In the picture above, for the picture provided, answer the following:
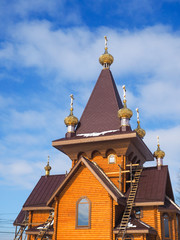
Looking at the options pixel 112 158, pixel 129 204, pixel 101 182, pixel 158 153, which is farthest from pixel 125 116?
pixel 129 204

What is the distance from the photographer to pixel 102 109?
23531 millimetres

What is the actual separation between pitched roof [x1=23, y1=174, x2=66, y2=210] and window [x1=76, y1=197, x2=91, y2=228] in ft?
13.8

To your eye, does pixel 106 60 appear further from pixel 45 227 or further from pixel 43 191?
pixel 45 227

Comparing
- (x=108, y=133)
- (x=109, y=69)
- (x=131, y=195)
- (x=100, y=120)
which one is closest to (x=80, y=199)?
(x=131, y=195)

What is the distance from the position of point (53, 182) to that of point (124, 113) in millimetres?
7610

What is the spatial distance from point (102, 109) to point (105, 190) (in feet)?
22.2

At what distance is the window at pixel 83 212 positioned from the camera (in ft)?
60.3

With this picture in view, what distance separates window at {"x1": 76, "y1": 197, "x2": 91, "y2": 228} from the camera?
18391 mm

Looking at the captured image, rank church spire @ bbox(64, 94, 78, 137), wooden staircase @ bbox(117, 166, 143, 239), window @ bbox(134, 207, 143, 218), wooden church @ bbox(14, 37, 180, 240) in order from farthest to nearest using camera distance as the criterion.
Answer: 1. church spire @ bbox(64, 94, 78, 137)
2. window @ bbox(134, 207, 143, 218)
3. wooden church @ bbox(14, 37, 180, 240)
4. wooden staircase @ bbox(117, 166, 143, 239)

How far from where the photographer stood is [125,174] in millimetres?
20750

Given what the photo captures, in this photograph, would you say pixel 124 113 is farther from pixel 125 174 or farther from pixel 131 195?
pixel 131 195

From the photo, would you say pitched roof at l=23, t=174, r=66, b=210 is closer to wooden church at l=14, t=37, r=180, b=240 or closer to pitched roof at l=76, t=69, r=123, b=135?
wooden church at l=14, t=37, r=180, b=240

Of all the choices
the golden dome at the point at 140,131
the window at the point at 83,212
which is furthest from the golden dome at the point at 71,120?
the window at the point at 83,212

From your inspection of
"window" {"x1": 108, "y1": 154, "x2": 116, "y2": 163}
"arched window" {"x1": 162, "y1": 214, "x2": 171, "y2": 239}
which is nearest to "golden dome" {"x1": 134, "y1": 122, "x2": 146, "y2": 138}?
"window" {"x1": 108, "y1": 154, "x2": 116, "y2": 163}
